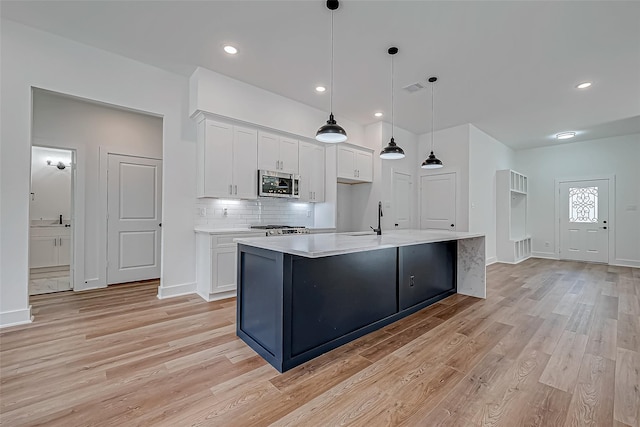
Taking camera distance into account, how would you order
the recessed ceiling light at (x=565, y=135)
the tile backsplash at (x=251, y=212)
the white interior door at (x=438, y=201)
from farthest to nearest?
the recessed ceiling light at (x=565, y=135) → the white interior door at (x=438, y=201) → the tile backsplash at (x=251, y=212)

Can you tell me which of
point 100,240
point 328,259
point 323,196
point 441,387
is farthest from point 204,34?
point 441,387

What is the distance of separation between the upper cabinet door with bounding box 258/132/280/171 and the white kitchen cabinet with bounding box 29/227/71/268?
15.5 ft

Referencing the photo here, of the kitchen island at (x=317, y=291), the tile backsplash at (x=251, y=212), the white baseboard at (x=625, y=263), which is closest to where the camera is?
the kitchen island at (x=317, y=291)

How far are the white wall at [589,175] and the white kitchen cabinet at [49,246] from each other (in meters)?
11.3

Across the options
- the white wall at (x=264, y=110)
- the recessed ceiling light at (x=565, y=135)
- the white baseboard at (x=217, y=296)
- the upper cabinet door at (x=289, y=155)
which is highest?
the recessed ceiling light at (x=565, y=135)

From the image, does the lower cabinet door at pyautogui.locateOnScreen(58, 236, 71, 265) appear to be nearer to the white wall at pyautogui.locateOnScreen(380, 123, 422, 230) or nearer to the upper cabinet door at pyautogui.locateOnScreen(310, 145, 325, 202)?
the upper cabinet door at pyautogui.locateOnScreen(310, 145, 325, 202)

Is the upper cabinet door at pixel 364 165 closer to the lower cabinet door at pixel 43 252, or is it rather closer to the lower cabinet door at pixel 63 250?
the lower cabinet door at pixel 63 250

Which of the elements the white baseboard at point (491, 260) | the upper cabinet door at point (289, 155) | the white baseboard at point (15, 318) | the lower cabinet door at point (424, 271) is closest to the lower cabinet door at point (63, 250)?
the white baseboard at point (15, 318)

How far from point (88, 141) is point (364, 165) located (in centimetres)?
476

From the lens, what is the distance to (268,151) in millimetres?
4586

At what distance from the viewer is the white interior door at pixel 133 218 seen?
4559 millimetres

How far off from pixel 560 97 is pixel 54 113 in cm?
770

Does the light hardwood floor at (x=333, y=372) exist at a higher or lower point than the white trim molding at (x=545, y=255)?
lower

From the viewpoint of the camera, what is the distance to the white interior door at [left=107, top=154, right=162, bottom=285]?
456 centimetres
